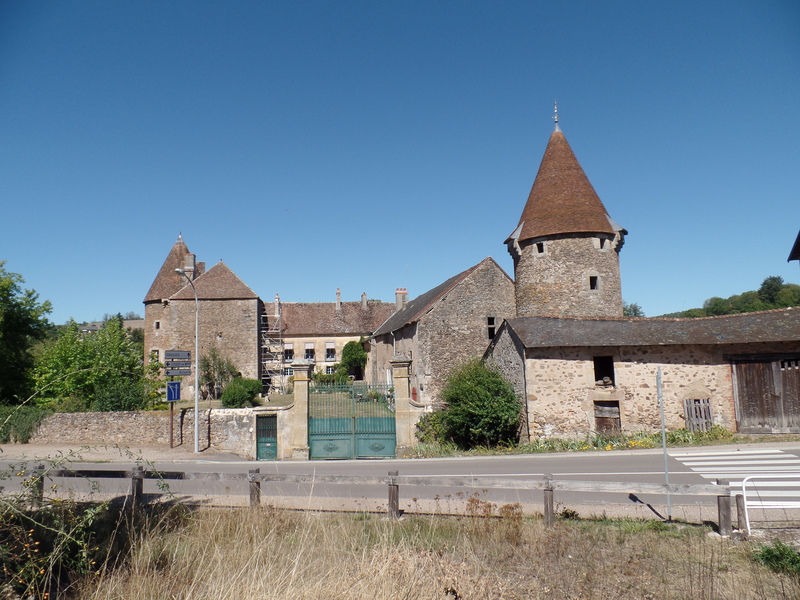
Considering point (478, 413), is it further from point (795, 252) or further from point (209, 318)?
point (209, 318)

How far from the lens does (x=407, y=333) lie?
87.0ft

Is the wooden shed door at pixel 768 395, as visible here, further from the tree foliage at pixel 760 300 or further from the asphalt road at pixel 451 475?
the tree foliage at pixel 760 300

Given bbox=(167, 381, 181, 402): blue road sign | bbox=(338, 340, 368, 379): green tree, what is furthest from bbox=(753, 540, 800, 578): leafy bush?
bbox=(338, 340, 368, 379): green tree

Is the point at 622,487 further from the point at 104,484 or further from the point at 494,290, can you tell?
the point at 494,290

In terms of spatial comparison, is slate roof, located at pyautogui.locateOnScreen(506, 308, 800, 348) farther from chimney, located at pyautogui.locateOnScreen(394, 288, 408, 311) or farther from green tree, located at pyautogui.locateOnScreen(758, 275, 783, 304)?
green tree, located at pyautogui.locateOnScreen(758, 275, 783, 304)

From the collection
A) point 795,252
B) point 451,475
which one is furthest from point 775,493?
point 795,252

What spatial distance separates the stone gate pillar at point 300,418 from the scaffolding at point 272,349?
2376cm

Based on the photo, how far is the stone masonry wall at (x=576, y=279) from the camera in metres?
22.3

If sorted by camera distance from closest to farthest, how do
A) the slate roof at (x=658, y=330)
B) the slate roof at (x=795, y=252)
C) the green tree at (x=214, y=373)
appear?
the slate roof at (x=658, y=330) → the slate roof at (x=795, y=252) → the green tree at (x=214, y=373)

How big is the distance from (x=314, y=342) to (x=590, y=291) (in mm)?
28400

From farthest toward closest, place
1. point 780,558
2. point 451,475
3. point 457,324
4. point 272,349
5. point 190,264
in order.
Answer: point 272,349, point 190,264, point 457,324, point 451,475, point 780,558

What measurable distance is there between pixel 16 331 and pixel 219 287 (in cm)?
1290

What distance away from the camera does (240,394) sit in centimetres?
2750

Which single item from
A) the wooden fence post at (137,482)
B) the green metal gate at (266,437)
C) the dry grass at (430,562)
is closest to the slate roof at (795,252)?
the dry grass at (430,562)
